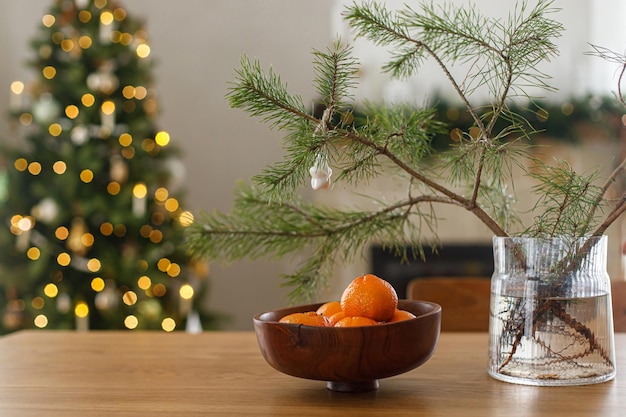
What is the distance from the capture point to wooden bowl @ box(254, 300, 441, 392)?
800 millimetres

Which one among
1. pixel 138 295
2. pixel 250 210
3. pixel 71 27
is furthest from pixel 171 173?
pixel 250 210

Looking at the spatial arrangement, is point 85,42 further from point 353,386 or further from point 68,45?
point 353,386

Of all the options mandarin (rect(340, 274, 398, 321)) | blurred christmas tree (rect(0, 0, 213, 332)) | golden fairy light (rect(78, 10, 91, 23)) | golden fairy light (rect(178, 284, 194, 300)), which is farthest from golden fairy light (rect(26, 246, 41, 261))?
Answer: mandarin (rect(340, 274, 398, 321))

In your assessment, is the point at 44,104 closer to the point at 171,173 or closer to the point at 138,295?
the point at 171,173

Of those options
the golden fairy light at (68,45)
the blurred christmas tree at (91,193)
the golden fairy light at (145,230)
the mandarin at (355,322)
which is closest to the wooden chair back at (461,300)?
the mandarin at (355,322)

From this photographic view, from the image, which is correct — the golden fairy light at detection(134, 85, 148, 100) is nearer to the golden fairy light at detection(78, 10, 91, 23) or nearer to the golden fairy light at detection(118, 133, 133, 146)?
the golden fairy light at detection(118, 133, 133, 146)

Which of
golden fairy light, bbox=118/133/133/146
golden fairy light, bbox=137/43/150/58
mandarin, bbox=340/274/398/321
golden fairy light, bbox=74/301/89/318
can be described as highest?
golden fairy light, bbox=137/43/150/58

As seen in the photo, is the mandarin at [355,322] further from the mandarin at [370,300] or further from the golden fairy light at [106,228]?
the golden fairy light at [106,228]

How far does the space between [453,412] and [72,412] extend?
0.42 metres

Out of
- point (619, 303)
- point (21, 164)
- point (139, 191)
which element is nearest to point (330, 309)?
point (619, 303)

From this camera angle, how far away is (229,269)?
3842 mm

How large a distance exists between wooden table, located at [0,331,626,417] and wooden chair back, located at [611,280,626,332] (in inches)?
8.9

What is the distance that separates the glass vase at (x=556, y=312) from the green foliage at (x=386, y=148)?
0.04 m

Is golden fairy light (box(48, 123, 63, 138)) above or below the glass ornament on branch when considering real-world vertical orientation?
above
